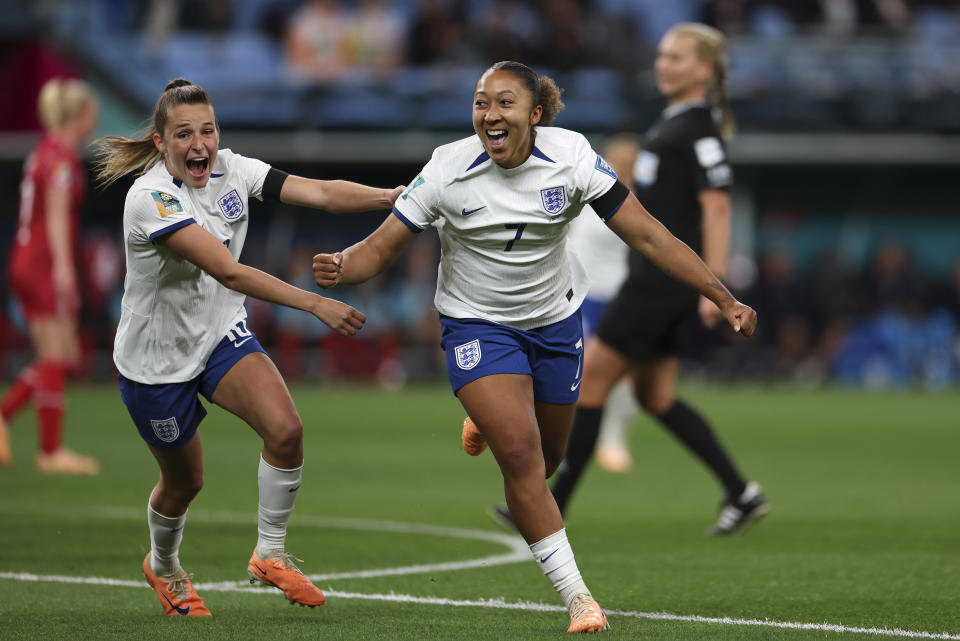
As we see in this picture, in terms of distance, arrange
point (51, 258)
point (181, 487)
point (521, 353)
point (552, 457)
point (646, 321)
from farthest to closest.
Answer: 1. point (51, 258)
2. point (646, 321)
3. point (552, 457)
4. point (181, 487)
5. point (521, 353)

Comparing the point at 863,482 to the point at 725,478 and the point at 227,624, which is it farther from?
the point at 227,624

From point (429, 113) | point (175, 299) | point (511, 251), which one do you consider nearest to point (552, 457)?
point (511, 251)

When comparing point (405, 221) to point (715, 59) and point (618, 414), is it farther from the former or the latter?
point (618, 414)

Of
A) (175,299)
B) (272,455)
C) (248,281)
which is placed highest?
(248,281)

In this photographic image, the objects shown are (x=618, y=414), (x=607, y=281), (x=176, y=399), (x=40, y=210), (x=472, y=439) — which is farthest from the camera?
(x=618, y=414)

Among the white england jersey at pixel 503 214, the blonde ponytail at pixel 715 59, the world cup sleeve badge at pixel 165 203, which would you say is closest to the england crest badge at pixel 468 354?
the white england jersey at pixel 503 214

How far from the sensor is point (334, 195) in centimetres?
573

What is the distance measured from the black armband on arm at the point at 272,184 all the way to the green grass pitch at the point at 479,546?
5.21 ft

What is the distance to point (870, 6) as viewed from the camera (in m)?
28.0

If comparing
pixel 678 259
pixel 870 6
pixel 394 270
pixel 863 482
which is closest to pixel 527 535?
pixel 678 259

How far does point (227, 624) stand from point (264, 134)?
19620 mm

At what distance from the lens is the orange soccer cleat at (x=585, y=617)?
489cm

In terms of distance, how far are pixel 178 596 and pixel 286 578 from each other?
1.49 feet

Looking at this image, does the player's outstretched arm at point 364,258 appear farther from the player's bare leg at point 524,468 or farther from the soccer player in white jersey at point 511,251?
the player's bare leg at point 524,468
